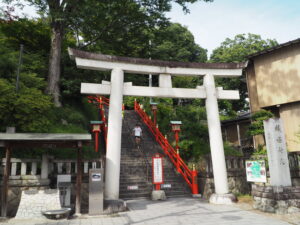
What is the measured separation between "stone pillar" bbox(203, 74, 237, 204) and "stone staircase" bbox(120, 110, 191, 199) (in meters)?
2.16

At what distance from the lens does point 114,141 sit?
841cm

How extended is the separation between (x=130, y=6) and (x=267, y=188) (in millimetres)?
11434

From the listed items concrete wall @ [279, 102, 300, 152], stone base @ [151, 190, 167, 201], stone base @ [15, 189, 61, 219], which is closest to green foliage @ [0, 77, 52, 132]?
stone base @ [15, 189, 61, 219]

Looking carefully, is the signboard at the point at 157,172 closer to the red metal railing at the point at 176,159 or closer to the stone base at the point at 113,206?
the red metal railing at the point at 176,159

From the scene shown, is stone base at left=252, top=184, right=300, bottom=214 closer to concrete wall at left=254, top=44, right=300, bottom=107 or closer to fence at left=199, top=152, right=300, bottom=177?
fence at left=199, top=152, right=300, bottom=177

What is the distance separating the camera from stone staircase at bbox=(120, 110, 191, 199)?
415 inches

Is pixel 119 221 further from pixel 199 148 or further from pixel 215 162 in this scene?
pixel 199 148

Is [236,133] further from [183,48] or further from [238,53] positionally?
[183,48]

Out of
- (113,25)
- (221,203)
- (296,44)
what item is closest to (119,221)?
(221,203)

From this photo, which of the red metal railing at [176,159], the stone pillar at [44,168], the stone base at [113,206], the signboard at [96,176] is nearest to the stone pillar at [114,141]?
the stone base at [113,206]

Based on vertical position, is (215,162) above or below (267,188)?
above

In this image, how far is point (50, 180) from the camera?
803 cm

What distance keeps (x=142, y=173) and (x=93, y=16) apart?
920cm

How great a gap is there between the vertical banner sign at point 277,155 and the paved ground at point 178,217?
56.6 inches
